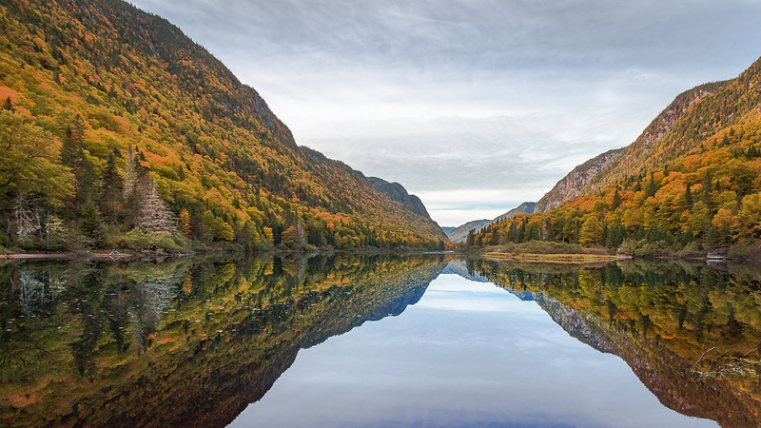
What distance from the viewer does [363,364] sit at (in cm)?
1235

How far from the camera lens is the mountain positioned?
52.1 metres

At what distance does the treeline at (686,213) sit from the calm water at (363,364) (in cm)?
7603

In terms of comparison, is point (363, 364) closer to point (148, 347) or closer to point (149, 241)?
point (148, 347)

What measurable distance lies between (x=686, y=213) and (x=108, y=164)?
398 feet

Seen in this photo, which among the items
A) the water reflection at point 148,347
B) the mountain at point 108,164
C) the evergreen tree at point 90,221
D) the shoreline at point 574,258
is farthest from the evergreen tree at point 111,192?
the shoreline at point 574,258

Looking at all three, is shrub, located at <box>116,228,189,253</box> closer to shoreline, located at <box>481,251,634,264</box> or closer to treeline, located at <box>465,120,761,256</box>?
shoreline, located at <box>481,251,634,264</box>

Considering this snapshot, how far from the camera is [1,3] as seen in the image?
121312 millimetres

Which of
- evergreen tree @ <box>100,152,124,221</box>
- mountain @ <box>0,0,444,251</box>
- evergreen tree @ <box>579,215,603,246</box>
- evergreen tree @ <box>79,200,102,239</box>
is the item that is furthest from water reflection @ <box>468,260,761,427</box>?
evergreen tree @ <box>579,215,603,246</box>

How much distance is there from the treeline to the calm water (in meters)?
76.0

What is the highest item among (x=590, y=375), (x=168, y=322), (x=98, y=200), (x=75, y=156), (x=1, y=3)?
(x=1, y=3)

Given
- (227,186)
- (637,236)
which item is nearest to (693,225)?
(637,236)

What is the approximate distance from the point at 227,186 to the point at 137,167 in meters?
64.6

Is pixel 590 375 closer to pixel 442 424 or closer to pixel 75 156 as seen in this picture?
pixel 442 424

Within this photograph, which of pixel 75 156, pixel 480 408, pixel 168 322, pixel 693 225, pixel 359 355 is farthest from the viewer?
pixel 693 225
